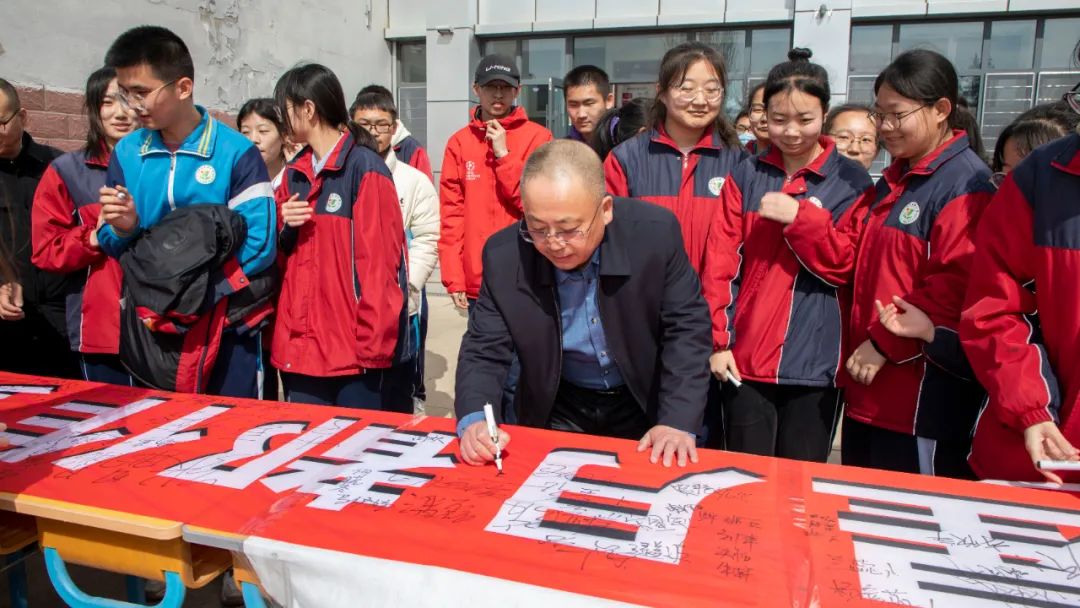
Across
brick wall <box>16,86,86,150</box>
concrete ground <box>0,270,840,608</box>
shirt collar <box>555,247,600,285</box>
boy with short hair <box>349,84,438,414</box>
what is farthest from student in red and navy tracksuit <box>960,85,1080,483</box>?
brick wall <box>16,86,86,150</box>

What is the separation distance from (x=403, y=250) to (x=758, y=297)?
121cm

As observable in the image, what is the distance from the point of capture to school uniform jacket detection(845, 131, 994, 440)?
1.88 m

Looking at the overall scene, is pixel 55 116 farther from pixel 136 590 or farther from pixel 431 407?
pixel 136 590

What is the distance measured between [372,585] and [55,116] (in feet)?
15.6

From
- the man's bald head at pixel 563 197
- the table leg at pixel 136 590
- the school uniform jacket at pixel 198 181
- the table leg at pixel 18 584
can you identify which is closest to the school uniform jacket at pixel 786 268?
the man's bald head at pixel 563 197

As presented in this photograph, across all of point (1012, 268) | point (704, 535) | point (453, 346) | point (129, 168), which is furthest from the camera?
point (453, 346)

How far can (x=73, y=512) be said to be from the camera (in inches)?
56.6

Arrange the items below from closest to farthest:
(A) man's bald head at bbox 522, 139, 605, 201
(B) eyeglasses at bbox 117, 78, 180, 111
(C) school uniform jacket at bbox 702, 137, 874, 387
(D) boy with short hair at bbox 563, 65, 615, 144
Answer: (A) man's bald head at bbox 522, 139, 605, 201, (C) school uniform jacket at bbox 702, 137, 874, 387, (B) eyeglasses at bbox 117, 78, 180, 111, (D) boy with short hair at bbox 563, 65, 615, 144

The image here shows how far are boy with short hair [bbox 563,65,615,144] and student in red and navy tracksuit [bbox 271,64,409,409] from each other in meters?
1.52

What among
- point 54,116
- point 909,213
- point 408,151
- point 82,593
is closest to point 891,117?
point 909,213

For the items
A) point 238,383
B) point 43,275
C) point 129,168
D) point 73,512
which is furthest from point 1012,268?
point 43,275

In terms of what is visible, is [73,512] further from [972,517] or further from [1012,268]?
[1012,268]
